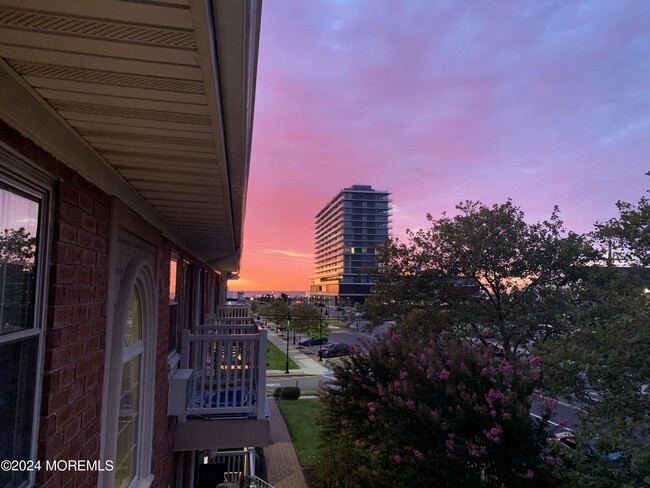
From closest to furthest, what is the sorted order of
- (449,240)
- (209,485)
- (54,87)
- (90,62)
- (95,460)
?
(90,62) < (54,87) < (95,460) < (209,485) < (449,240)

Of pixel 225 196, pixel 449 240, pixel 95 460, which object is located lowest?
pixel 95 460

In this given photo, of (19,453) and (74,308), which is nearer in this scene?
(19,453)

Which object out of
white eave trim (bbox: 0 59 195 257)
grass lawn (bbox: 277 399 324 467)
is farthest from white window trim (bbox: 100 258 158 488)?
grass lawn (bbox: 277 399 324 467)

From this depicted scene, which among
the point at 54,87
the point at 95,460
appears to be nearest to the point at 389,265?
the point at 95,460

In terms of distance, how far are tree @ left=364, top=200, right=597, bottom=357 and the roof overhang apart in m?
11.9

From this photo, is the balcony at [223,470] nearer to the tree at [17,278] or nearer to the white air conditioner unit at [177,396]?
the white air conditioner unit at [177,396]

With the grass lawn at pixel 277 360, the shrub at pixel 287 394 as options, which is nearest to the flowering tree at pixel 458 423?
the shrub at pixel 287 394

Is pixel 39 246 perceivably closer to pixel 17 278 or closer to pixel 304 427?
pixel 17 278

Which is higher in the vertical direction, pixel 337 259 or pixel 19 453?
pixel 337 259

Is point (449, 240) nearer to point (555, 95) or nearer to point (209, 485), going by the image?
point (555, 95)

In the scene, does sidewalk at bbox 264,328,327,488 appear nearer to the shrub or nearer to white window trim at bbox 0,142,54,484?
the shrub

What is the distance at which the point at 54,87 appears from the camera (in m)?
1.65

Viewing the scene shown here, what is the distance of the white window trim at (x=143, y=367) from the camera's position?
290 centimetres

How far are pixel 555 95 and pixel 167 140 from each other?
14.7 meters
